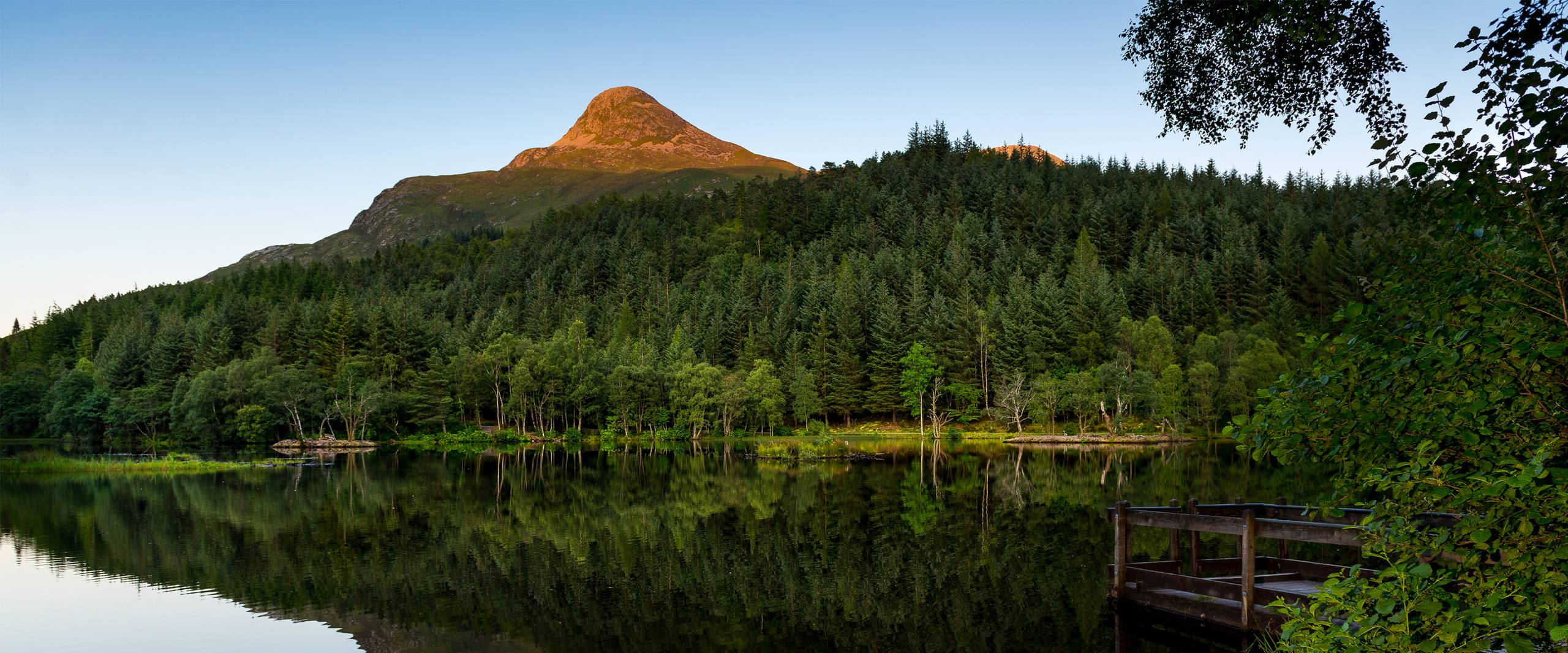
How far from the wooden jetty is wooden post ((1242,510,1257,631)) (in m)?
0.01

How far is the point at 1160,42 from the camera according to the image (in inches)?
447

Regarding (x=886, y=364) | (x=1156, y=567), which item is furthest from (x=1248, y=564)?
(x=886, y=364)

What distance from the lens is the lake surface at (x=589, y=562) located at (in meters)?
18.5

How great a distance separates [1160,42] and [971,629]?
11351 millimetres

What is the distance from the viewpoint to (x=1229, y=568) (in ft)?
64.0

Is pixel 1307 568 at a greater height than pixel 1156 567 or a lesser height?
greater

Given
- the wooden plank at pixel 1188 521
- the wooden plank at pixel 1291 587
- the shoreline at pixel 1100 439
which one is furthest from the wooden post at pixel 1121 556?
the shoreline at pixel 1100 439

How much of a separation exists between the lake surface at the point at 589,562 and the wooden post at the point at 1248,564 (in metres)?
1.30

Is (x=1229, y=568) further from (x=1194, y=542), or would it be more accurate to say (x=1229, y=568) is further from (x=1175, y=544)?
(x=1194, y=542)

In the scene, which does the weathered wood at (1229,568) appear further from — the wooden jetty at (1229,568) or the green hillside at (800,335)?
the green hillside at (800,335)

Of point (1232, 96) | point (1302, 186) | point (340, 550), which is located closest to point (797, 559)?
point (340, 550)

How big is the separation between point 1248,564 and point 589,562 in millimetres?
16986

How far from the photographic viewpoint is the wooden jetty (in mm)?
14984

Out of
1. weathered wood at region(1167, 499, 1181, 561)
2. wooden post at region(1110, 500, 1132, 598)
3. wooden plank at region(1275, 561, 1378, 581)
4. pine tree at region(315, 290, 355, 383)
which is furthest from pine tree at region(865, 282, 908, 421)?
wooden plank at region(1275, 561, 1378, 581)
